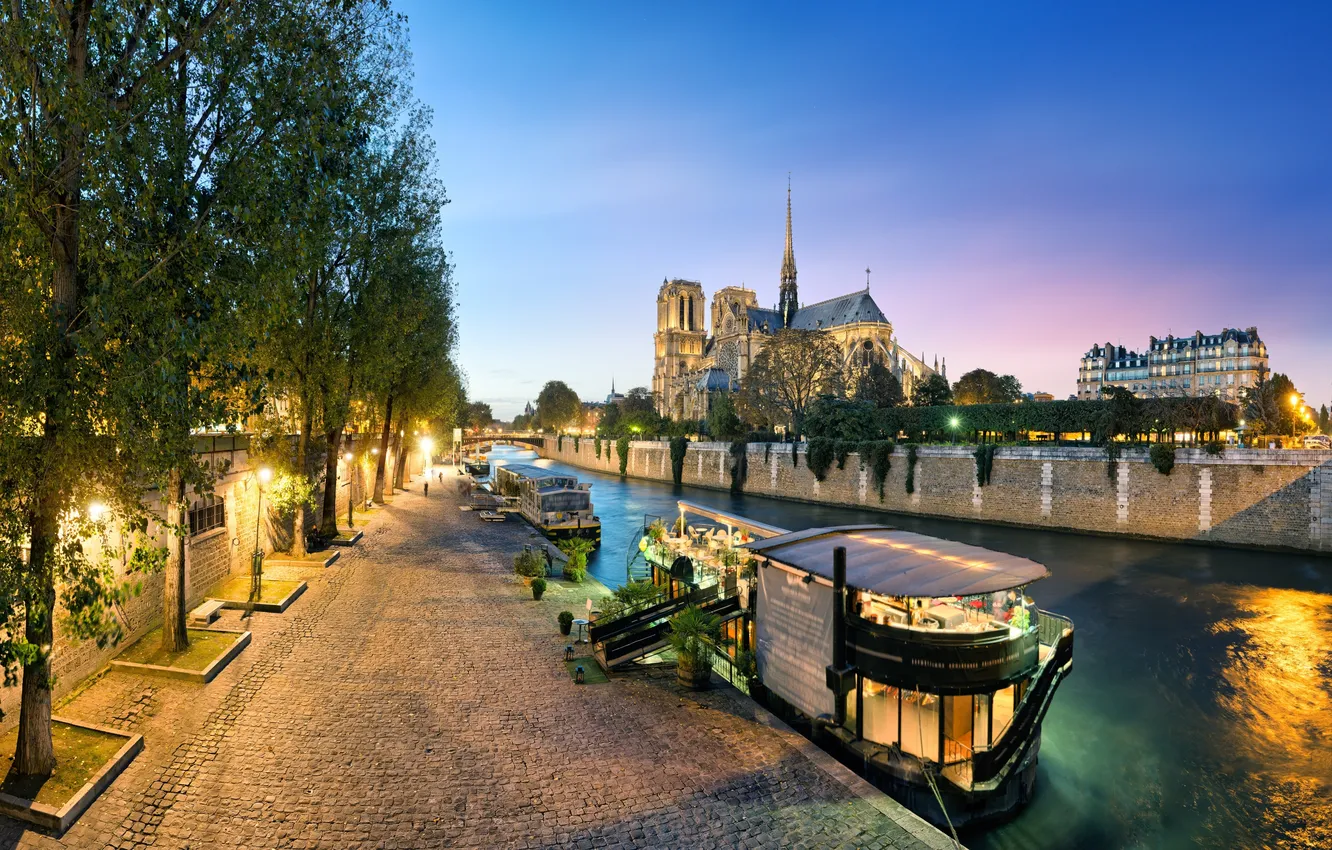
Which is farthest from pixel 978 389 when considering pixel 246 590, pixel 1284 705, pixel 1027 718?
pixel 246 590

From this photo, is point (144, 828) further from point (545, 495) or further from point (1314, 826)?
point (545, 495)

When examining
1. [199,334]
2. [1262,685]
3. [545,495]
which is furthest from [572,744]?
[545,495]

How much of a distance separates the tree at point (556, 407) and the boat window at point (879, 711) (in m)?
114

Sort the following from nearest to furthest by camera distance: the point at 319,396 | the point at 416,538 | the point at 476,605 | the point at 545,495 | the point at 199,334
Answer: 1. the point at 199,334
2. the point at 476,605
3. the point at 319,396
4. the point at 416,538
5. the point at 545,495

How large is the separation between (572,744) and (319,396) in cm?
1215

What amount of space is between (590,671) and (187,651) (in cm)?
631

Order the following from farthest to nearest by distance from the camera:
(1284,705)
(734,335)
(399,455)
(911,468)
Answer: (734,335), (399,455), (911,468), (1284,705)

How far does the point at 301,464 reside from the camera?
54.1ft

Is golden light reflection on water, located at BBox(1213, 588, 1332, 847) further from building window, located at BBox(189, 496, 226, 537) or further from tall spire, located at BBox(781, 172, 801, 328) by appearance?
tall spire, located at BBox(781, 172, 801, 328)

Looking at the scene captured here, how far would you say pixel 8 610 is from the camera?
5215 millimetres

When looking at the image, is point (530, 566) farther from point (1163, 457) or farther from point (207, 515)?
point (1163, 457)

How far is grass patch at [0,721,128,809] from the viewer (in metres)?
6.48

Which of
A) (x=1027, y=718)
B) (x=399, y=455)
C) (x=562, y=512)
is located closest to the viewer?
(x=1027, y=718)

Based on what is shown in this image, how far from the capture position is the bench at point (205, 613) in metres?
11.9
